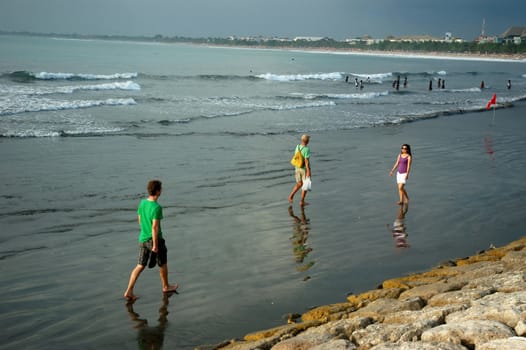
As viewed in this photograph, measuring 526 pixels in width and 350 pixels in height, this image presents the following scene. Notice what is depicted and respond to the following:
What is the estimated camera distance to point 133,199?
1312 centimetres

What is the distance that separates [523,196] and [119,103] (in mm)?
25977

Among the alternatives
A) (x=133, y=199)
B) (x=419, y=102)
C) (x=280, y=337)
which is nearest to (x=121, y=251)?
(x=133, y=199)

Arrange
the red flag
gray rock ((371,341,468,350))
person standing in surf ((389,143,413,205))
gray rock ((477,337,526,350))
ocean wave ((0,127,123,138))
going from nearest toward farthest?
gray rock ((477,337,526,350)) < gray rock ((371,341,468,350)) < person standing in surf ((389,143,413,205)) < ocean wave ((0,127,123,138)) < the red flag

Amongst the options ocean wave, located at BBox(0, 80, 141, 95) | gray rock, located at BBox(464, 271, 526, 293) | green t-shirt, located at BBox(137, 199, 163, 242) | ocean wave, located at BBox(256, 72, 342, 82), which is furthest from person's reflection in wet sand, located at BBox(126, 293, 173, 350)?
ocean wave, located at BBox(256, 72, 342, 82)

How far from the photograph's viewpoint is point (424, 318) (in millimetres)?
5598

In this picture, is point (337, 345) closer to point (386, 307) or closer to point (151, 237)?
point (386, 307)

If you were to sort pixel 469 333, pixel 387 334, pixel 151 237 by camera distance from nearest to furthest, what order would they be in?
pixel 469 333 → pixel 387 334 → pixel 151 237

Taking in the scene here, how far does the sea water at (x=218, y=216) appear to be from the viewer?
7.48 meters

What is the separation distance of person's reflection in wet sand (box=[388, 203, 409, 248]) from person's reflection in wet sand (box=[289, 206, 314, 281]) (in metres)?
1.69

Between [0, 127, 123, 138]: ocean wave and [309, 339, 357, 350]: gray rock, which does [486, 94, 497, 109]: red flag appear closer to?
[0, 127, 123, 138]: ocean wave

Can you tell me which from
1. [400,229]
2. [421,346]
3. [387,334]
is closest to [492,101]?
[400,229]

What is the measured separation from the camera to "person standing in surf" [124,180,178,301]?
24.5 feet

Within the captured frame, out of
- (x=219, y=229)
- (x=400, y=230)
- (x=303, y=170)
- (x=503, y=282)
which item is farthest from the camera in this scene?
(x=303, y=170)

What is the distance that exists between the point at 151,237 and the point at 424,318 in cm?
377
